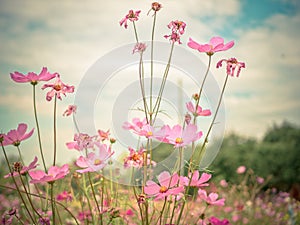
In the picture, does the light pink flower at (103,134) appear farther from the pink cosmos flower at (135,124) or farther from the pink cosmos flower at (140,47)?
the pink cosmos flower at (140,47)

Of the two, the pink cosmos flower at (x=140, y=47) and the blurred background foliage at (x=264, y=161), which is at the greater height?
the pink cosmos flower at (x=140, y=47)

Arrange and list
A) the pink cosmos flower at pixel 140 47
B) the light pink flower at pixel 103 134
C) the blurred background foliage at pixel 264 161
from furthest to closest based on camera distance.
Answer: the blurred background foliage at pixel 264 161
the light pink flower at pixel 103 134
the pink cosmos flower at pixel 140 47

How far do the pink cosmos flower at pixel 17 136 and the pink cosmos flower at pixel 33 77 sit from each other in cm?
15

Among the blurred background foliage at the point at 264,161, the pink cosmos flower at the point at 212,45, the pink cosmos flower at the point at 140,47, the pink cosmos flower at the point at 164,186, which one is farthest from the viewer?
the blurred background foliage at the point at 264,161

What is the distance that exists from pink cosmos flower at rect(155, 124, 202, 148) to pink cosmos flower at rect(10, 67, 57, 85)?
395mm

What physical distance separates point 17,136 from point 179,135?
53 cm

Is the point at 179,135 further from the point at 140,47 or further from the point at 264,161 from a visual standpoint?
the point at 264,161

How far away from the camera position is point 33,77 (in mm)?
1271

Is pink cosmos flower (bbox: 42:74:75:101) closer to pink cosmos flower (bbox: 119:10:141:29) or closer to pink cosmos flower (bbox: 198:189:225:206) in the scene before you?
pink cosmos flower (bbox: 119:10:141:29)

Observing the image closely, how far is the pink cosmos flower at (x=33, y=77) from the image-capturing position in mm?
1254

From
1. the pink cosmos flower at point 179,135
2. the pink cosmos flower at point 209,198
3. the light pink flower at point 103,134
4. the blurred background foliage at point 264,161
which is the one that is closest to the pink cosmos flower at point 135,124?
the light pink flower at point 103,134

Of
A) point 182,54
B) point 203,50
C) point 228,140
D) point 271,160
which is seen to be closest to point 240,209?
point 182,54

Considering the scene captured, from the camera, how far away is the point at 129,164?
138cm

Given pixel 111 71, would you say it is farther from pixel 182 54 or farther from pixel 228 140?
pixel 228 140
